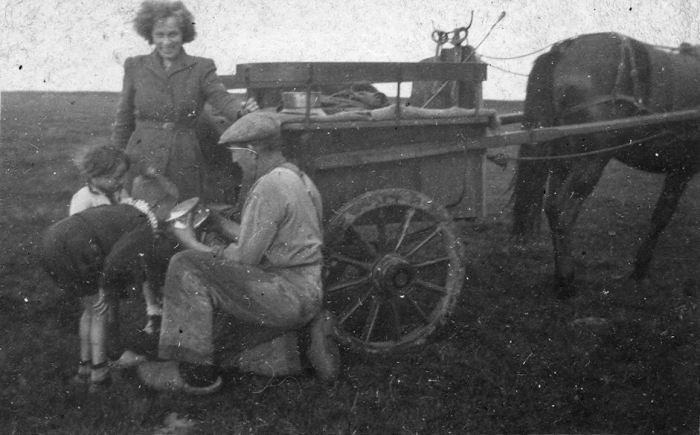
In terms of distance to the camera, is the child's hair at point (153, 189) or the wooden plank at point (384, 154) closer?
the wooden plank at point (384, 154)

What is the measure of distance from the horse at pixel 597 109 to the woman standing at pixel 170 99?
8.62ft

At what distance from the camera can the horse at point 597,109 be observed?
4.70 metres

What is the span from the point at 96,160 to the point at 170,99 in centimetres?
77

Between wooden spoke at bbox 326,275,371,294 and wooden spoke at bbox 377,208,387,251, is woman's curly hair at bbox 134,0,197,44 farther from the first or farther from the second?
wooden spoke at bbox 326,275,371,294

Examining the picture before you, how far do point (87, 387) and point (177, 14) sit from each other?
2320 mm

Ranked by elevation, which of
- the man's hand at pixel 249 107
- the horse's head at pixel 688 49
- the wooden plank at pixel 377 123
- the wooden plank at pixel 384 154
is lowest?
the wooden plank at pixel 384 154

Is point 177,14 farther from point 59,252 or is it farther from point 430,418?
point 430,418

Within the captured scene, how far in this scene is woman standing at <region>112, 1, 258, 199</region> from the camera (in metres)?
3.93

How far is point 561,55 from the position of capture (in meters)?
4.90

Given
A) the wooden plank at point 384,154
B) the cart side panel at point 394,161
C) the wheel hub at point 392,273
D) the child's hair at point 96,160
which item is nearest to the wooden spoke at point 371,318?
the wheel hub at point 392,273

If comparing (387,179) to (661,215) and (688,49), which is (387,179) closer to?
(661,215)

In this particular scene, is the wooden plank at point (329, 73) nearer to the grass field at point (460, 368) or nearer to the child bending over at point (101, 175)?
the child bending over at point (101, 175)

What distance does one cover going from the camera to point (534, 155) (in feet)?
16.9

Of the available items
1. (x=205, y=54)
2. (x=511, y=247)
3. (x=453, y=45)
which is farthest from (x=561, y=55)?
(x=205, y=54)
